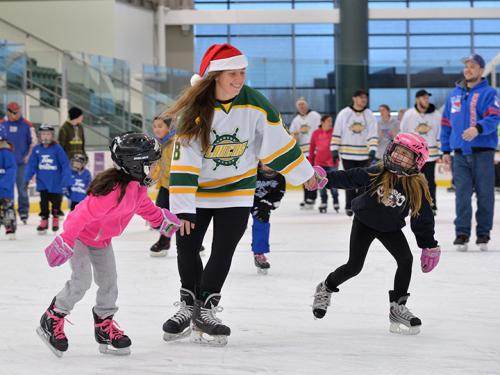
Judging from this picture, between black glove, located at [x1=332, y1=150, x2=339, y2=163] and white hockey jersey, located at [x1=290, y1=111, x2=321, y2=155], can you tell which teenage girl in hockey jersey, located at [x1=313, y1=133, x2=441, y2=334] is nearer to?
black glove, located at [x1=332, y1=150, x2=339, y2=163]

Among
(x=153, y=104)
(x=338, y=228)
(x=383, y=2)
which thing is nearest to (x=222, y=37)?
(x=383, y=2)

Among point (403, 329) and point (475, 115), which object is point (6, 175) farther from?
point (403, 329)

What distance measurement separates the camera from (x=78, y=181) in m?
9.38

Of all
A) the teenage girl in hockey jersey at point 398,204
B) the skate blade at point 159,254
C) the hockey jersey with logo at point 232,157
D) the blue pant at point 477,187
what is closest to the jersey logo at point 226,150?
the hockey jersey with logo at point 232,157

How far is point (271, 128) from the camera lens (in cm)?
392

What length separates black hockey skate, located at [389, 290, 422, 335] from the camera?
13.0ft

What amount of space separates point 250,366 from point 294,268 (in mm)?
2978

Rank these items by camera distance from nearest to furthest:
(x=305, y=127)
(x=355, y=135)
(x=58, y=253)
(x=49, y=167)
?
(x=58, y=253)
(x=49, y=167)
(x=355, y=135)
(x=305, y=127)

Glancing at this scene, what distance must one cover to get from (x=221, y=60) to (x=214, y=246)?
2.40 ft

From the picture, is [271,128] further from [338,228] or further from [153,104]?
[153,104]

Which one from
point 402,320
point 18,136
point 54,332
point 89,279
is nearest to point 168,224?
point 89,279

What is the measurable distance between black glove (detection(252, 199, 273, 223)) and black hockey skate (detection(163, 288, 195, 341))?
2015 mm

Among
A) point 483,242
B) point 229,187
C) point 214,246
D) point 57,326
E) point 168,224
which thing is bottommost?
point 483,242

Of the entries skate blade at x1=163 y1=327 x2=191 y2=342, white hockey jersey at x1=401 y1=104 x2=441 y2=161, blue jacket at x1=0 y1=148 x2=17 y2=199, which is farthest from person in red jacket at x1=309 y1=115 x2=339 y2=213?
skate blade at x1=163 y1=327 x2=191 y2=342
